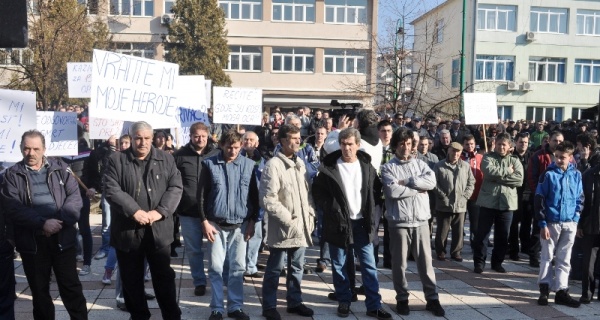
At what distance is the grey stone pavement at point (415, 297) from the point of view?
6.25 metres

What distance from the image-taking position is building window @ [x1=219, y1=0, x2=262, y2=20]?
39.9m

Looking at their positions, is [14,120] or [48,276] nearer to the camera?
[48,276]

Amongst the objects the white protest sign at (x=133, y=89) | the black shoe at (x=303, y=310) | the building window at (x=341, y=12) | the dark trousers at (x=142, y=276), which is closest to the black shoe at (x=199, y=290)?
the black shoe at (x=303, y=310)

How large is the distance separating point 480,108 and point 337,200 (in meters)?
6.08

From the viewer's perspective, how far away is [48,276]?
207 inches

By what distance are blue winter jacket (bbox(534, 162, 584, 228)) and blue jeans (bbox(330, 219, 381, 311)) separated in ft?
7.01

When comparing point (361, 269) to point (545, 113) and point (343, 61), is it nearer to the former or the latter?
point (343, 61)

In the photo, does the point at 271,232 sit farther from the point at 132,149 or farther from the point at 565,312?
the point at 565,312

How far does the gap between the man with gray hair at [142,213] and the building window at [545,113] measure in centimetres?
3884

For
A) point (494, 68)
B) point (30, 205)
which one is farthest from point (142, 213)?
point (494, 68)

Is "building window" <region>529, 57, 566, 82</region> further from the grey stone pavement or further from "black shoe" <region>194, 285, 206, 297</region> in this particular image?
"black shoe" <region>194, 285, 206, 297</region>

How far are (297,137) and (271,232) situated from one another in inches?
→ 39.5

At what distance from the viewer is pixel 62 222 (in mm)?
5160

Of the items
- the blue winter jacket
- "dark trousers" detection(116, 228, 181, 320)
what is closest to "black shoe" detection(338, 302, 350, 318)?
"dark trousers" detection(116, 228, 181, 320)
